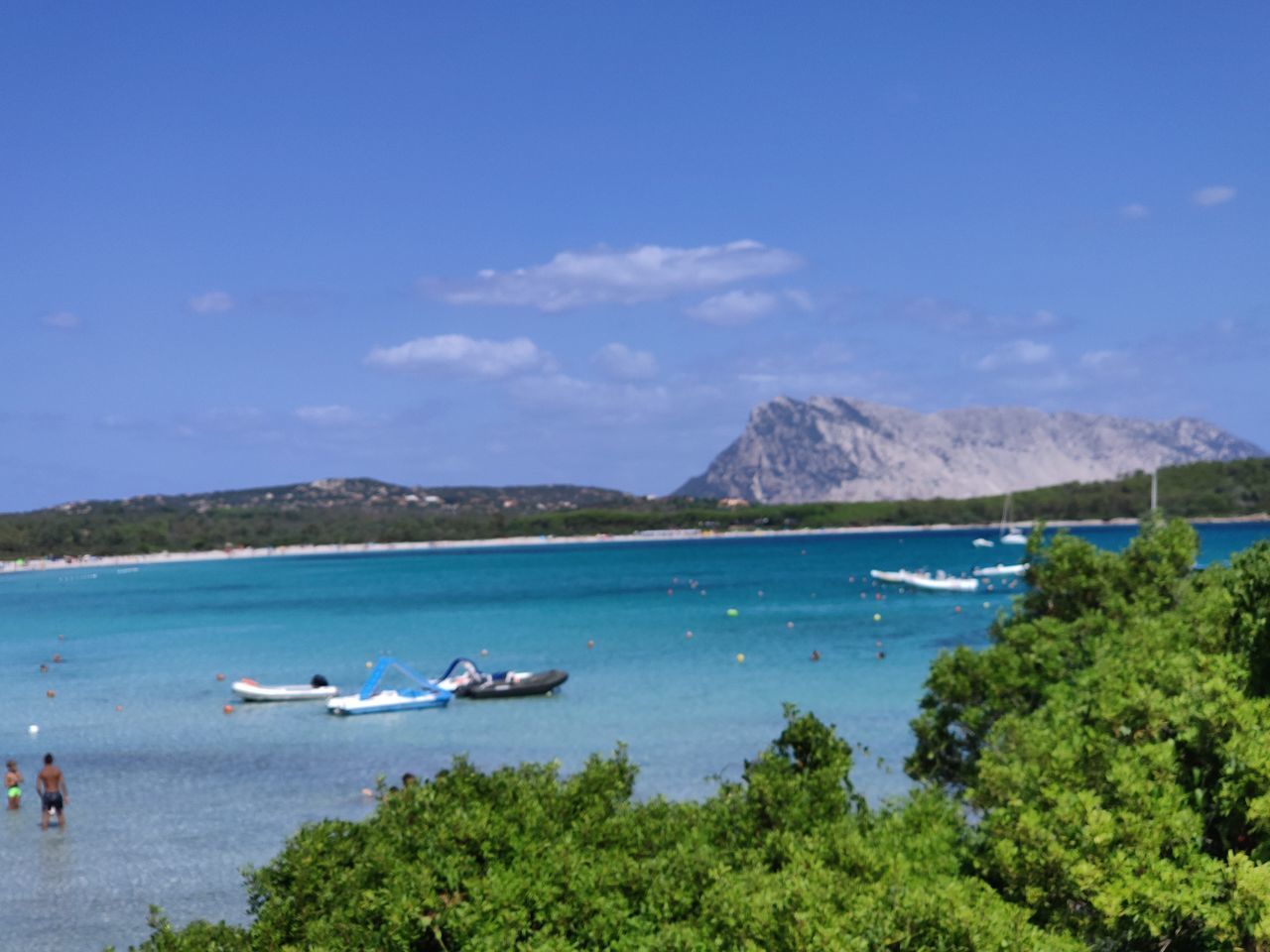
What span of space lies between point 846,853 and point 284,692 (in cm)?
4256

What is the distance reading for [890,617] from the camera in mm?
76125

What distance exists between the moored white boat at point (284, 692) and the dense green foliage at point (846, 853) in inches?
1550

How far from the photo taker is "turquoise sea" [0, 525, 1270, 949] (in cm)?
2586

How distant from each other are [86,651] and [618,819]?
66.2 metres

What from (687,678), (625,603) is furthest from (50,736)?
(625,603)

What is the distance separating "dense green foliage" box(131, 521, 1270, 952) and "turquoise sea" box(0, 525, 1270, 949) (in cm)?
484

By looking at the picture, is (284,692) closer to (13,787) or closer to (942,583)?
(13,787)

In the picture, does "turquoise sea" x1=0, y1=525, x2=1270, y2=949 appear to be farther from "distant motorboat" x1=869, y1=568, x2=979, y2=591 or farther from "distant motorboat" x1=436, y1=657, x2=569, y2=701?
"distant motorboat" x1=869, y1=568, x2=979, y2=591

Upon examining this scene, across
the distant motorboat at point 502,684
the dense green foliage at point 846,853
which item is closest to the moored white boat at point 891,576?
the distant motorboat at point 502,684

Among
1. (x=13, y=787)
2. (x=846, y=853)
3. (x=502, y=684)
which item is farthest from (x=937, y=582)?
(x=846, y=853)

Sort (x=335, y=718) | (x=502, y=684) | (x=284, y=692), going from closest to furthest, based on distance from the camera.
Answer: (x=335, y=718), (x=502, y=684), (x=284, y=692)

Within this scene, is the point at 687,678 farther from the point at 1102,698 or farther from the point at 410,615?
the point at 410,615

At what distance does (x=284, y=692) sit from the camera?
49.5m

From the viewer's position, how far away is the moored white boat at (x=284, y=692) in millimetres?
48938
